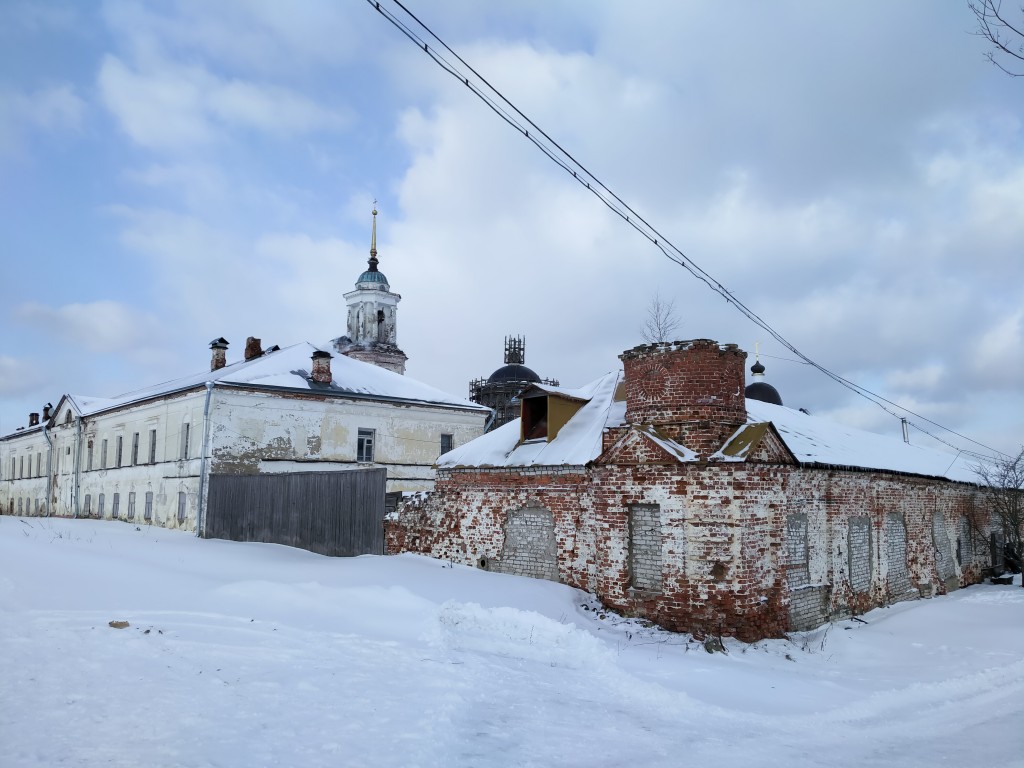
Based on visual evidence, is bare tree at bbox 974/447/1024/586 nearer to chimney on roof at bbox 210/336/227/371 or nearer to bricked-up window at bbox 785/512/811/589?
bricked-up window at bbox 785/512/811/589

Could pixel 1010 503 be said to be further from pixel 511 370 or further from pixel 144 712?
pixel 511 370

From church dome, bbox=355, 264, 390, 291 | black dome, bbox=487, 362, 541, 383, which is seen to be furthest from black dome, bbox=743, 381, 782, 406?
church dome, bbox=355, 264, 390, 291

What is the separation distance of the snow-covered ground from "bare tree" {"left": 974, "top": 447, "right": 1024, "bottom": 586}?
29.7 ft

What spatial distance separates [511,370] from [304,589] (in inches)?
1618

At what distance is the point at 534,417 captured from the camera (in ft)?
48.9

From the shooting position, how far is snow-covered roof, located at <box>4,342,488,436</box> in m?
23.2

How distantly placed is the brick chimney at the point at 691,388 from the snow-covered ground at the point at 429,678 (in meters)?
3.16

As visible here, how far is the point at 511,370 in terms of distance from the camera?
51188mm

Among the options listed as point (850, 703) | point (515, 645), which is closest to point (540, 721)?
point (515, 645)

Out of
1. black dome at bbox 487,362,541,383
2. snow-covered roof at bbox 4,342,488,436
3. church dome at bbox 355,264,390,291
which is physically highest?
church dome at bbox 355,264,390,291

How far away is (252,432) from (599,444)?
531 inches

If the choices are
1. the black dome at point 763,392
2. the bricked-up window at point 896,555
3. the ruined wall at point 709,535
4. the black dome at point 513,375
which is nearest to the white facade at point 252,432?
the ruined wall at point 709,535

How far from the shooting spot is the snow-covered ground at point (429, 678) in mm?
5531

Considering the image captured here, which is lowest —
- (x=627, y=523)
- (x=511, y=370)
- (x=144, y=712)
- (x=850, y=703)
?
(x=850, y=703)
